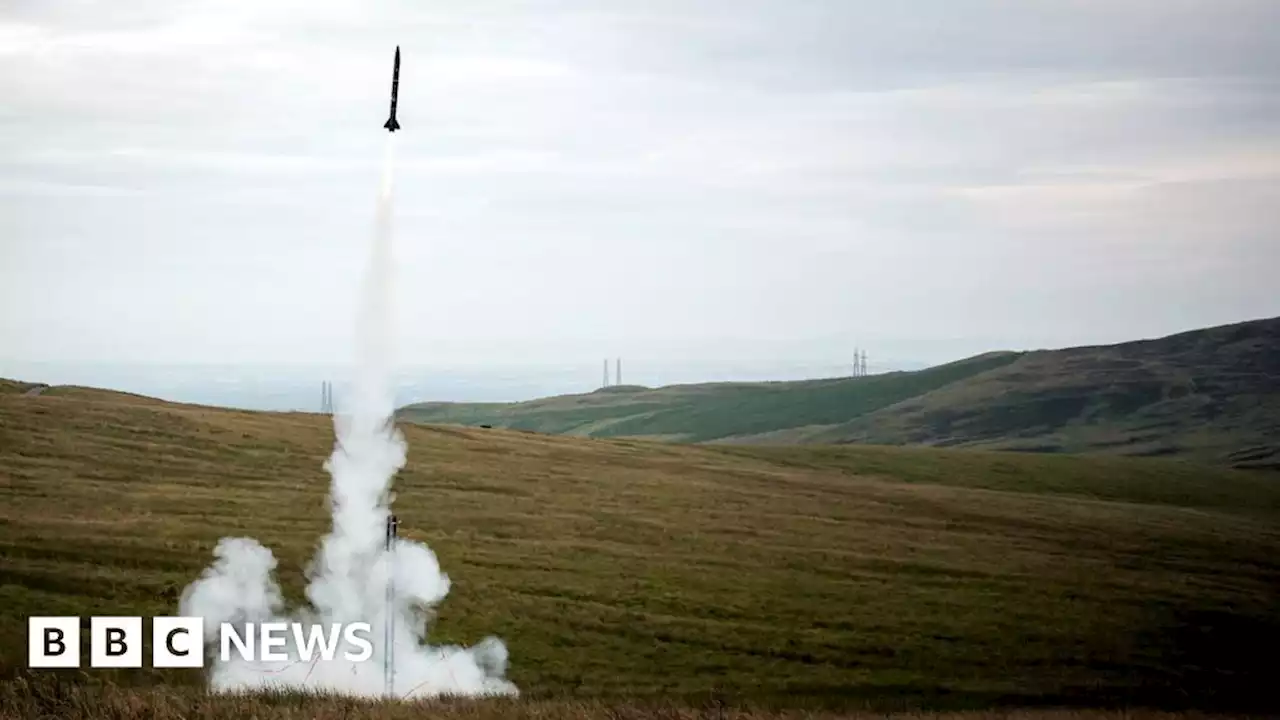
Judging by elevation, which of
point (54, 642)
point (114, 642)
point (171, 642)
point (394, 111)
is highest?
point (394, 111)

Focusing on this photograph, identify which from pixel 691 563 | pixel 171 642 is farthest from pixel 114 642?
pixel 691 563

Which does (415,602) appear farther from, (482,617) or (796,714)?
(796,714)

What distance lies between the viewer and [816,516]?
99.6 metres

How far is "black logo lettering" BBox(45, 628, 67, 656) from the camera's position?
5303 centimetres

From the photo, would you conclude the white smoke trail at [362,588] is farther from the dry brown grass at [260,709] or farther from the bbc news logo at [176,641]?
the dry brown grass at [260,709]

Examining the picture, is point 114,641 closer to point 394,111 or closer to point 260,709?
point 394,111

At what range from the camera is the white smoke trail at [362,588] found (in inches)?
2160

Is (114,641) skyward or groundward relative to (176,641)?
skyward

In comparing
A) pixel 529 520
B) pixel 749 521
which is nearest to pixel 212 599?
pixel 529 520

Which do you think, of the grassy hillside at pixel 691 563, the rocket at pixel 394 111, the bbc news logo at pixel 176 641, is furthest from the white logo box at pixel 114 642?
the rocket at pixel 394 111

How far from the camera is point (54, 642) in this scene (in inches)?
2096

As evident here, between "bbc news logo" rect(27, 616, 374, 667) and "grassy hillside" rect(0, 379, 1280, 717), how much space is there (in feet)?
3.40

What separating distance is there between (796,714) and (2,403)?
88.6m

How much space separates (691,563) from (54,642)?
35.7m
